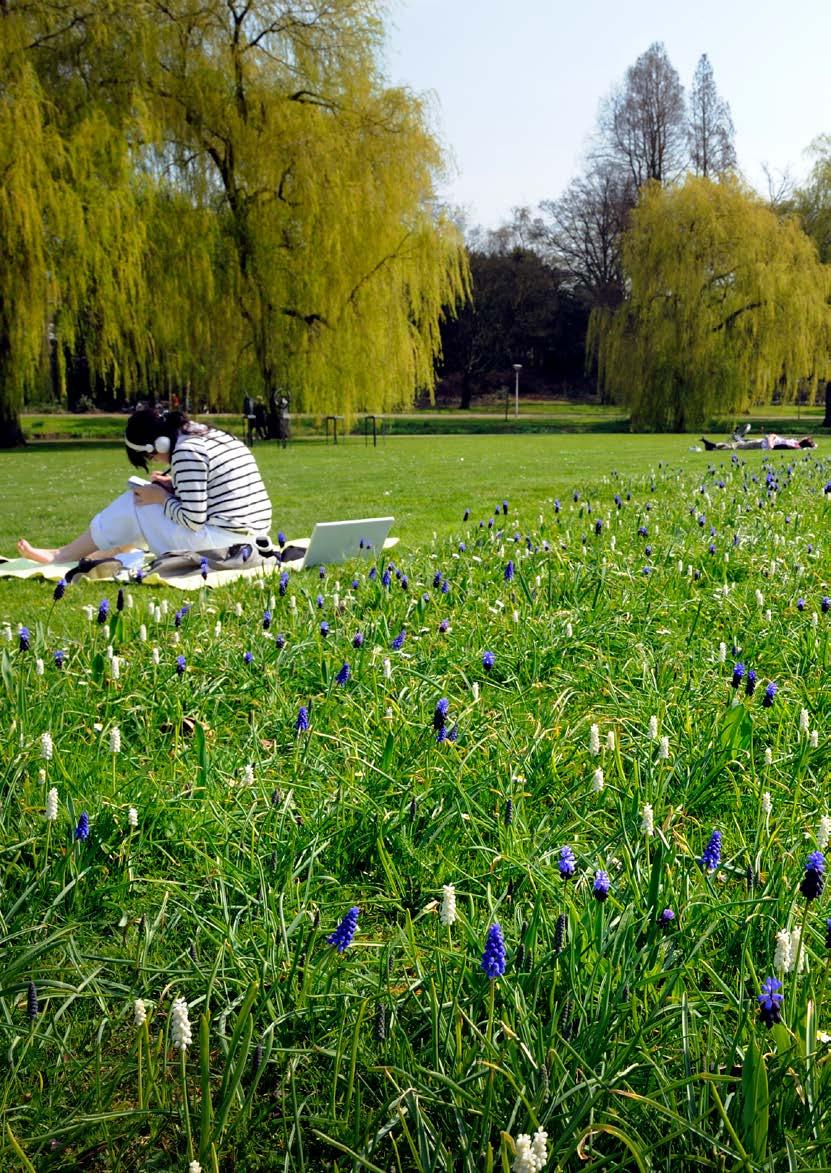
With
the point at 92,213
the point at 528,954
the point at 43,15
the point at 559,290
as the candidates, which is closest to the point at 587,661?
the point at 528,954

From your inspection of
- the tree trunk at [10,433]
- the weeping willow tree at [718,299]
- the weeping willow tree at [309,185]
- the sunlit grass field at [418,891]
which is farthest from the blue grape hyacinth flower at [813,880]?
the weeping willow tree at [718,299]

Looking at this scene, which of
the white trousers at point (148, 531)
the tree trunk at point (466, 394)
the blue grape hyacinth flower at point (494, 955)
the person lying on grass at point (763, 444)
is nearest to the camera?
the blue grape hyacinth flower at point (494, 955)

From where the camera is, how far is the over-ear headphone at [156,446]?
7.06m

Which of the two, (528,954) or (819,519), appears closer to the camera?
(528,954)

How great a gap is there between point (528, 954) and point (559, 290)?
61316mm

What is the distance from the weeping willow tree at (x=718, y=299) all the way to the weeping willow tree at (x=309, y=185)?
10313 millimetres

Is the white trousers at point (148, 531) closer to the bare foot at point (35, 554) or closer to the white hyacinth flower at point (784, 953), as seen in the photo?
the bare foot at point (35, 554)

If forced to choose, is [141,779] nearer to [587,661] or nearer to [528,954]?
[528,954]

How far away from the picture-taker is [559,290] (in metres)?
60.2

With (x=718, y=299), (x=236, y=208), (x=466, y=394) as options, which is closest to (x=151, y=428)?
(x=236, y=208)

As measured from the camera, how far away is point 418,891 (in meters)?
2.50

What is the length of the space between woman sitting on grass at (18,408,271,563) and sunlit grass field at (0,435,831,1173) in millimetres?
2110

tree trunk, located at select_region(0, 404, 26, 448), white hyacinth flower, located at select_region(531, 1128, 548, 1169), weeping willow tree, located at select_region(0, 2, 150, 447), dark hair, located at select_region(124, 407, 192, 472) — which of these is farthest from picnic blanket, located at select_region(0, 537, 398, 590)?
tree trunk, located at select_region(0, 404, 26, 448)

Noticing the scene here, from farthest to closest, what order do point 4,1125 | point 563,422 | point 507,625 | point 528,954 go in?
1. point 563,422
2. point 507,625
3. point 528,954
4. point 4,1125
